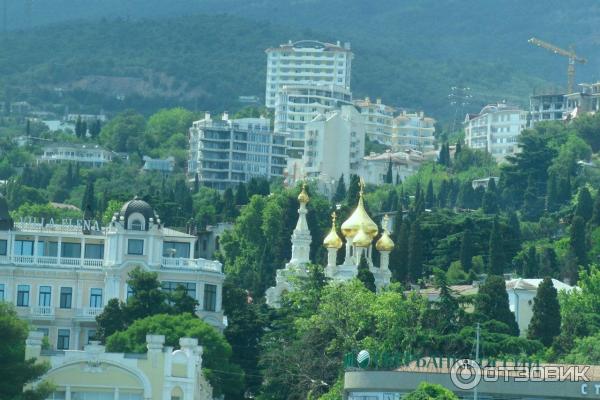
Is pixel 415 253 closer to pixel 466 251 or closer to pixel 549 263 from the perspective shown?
pixel 549 263

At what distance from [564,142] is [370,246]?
6943 cm

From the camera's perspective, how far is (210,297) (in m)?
111

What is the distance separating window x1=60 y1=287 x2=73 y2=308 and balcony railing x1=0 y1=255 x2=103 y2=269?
1085 millimetres

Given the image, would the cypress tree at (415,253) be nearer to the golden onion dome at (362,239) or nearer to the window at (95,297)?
the golden onion dome at (362,239)

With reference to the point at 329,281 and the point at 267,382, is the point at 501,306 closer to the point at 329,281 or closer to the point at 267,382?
the point at 329,281

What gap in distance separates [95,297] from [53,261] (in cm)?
252

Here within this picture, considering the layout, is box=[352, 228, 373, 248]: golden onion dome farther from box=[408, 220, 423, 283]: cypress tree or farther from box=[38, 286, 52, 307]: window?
box=[38, 286, 52, 307]: window

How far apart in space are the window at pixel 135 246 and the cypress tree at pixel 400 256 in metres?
25.3

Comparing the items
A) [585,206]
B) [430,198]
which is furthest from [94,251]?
[430,198]

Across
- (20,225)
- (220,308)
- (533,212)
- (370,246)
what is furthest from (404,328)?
(533,212)

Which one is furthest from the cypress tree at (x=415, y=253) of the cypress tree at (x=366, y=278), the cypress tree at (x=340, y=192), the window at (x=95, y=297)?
the cypress tree at (x=340, y=192)

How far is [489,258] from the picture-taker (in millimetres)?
136750

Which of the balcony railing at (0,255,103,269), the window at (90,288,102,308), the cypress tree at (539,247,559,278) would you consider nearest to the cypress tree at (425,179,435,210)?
the cypress tree at (539,247,559,278)

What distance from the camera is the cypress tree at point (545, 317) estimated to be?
107 m
